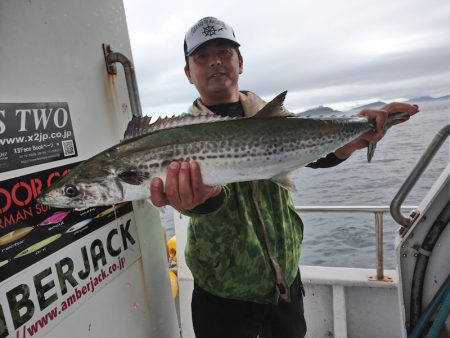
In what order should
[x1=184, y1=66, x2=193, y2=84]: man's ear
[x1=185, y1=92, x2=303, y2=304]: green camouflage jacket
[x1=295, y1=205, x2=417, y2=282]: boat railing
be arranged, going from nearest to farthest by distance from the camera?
[x1=185, y1=92, x2=303, y2=304]: green camouflage jacket
[x1=184, y1=66, x2=193, y2=84]: man's ear
[x1=295, y1=205, x2=417, y2=282]: boat railing

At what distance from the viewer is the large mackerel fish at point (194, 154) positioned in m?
1.95

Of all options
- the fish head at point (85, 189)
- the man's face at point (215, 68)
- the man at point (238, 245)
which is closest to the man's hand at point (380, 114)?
the man at point (238, 245)

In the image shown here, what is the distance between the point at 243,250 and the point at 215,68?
144 centimetres

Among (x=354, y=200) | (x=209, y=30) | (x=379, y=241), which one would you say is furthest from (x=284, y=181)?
(x=354, y=200)

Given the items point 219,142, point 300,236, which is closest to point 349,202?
point 300,236

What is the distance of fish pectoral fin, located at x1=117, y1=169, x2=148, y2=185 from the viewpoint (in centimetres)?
196

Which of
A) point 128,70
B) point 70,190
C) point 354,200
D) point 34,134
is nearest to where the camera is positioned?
point 34,134

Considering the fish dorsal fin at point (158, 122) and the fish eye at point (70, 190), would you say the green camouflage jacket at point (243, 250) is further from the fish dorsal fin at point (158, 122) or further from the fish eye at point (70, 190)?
the fish eye at point (70, 190)

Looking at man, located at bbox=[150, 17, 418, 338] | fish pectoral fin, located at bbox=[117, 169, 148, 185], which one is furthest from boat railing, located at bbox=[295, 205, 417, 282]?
fish pectoral fin, located at bbox=[117, 169, 148, 185]

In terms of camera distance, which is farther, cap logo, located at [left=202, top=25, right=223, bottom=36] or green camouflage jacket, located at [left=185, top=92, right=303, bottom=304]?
cap logo, located at [left=202, top=25, right=223, bottom=36]

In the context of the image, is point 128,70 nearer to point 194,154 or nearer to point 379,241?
point 194,154

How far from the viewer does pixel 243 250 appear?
7.92 feet

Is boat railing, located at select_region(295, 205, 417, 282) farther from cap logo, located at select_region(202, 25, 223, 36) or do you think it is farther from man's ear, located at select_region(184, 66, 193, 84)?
cap logo, located at select_region(202, 25, 223, 36)

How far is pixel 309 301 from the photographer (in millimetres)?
4074
